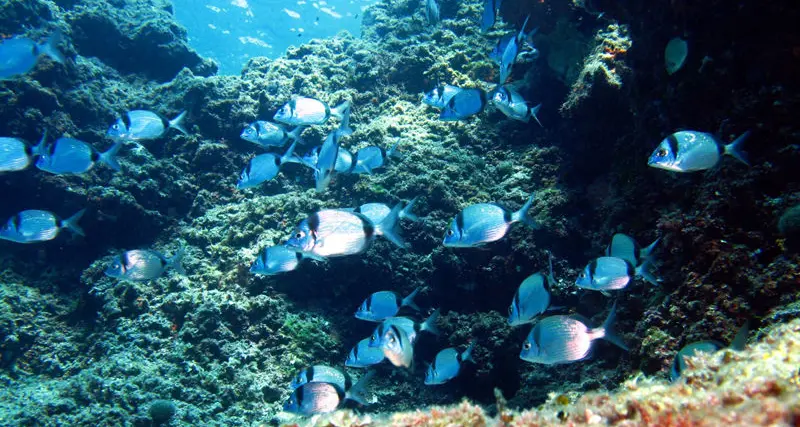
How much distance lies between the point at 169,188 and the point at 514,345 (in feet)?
24.6

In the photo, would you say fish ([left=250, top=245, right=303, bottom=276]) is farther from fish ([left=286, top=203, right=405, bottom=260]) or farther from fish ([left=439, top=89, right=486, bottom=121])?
fish ([left=439, top=89, right=486, bottom=121])

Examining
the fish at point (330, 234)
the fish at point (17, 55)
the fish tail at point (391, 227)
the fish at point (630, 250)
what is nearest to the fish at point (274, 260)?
the fish at point (330, 234)

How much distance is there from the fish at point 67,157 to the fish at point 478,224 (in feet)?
17.0

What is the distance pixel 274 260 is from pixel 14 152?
3.99 meters

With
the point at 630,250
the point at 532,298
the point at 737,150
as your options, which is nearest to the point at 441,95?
the point at 630,250

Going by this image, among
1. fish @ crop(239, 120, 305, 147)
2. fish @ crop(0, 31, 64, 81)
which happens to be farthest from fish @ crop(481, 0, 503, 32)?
fish @ crop(0, 31, 64, 81)

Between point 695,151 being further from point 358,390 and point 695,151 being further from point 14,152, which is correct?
point 14,152

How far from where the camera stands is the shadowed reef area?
330 centimetres

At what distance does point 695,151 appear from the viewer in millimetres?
3367

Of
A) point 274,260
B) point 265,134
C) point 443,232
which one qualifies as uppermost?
point 265,134

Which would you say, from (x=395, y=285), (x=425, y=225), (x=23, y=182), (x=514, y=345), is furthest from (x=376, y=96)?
(x=23, y=182)

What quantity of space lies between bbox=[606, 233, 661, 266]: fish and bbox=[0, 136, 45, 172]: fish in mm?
7505

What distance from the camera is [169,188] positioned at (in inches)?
318

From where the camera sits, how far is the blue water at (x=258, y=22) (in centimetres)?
3609
